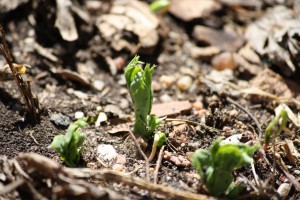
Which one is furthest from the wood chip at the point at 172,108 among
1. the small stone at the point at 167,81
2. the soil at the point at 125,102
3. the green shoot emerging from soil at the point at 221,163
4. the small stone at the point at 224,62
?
the green shoot emerging from soil at the point at 221,163

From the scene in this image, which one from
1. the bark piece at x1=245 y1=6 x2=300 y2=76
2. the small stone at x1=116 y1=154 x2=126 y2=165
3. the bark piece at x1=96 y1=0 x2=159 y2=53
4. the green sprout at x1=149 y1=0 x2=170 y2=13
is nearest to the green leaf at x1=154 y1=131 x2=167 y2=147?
the small stone at x1=116 y1=154 x2=126 y2=165

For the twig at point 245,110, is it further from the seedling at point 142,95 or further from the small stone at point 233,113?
the seedling at point 142,95

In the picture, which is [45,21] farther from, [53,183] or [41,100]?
[53,183]

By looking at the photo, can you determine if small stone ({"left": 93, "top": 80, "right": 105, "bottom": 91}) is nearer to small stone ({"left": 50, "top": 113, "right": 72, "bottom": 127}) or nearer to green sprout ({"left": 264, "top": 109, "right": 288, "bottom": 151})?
small stone ({"left": 50, "top": 113, "right": 72, "bottom": 127})

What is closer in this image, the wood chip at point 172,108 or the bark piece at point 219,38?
the wood chip at point 172,108

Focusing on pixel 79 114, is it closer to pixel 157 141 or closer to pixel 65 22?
pixel 157 141

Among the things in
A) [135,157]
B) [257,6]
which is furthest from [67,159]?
[257,6]
